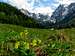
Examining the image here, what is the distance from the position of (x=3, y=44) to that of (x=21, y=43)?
7.14 ft

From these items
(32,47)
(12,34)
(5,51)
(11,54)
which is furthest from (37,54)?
(12,34)

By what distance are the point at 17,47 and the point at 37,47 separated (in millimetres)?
1096

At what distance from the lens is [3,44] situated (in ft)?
29.7

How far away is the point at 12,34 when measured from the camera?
998cm

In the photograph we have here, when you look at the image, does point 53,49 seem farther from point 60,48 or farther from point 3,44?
point 3,44

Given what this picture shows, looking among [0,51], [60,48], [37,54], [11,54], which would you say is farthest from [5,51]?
[60,48]

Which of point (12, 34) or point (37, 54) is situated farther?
point (12, 34)

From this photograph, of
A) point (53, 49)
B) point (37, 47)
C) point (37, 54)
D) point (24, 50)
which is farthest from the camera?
point (53, 49)

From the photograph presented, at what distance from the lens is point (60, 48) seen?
9.55 m

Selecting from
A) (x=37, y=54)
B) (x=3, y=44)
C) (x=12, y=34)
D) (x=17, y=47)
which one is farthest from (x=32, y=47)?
(x=12, y=34)

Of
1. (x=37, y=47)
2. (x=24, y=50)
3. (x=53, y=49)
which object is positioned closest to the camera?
(x=24, y=50)

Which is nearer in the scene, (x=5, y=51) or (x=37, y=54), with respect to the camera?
(x=37, y=54)

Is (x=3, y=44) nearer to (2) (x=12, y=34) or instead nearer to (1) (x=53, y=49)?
(2) (x=12, y=34)

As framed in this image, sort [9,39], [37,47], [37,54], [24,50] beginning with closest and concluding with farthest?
[24,50] → [37,54] → [37,47] → [9,39]
